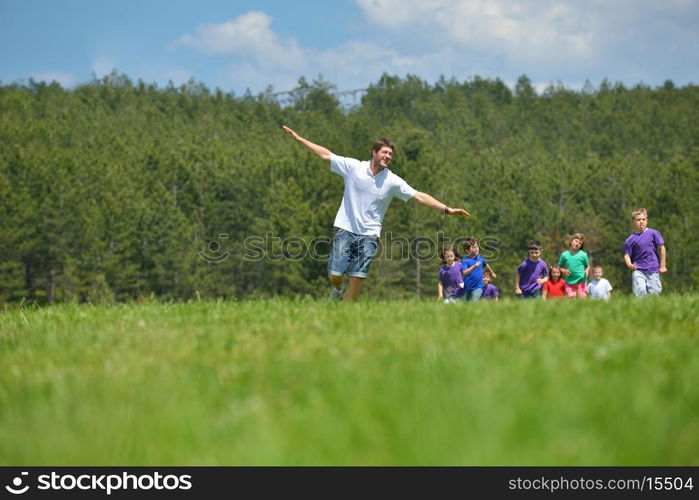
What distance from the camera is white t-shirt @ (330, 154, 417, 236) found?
11367 millimetres

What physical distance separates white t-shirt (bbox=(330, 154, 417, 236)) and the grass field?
477cm

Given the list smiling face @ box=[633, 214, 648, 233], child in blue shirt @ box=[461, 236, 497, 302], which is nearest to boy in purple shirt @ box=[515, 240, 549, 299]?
child in blue shirt @ box=[461, 236, 497, 302]

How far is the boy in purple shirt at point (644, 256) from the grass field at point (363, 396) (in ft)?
25.5

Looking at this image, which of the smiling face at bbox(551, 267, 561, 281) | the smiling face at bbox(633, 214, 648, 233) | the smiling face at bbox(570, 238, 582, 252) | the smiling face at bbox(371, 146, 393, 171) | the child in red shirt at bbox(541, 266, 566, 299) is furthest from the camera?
the child in red shirt at bbox(541, 266, 566, 299)

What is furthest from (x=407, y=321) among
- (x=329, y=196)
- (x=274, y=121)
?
(x=274, y=121)

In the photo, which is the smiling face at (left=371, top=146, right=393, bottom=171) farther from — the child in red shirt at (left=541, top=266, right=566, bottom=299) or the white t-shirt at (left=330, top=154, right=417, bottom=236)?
the child in red shirt at (left=541, top=266, right=566, bottom=299)

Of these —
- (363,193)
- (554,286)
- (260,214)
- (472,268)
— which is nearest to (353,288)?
(363,193)

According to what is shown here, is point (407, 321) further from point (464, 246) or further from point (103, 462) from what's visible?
point (464, 246)

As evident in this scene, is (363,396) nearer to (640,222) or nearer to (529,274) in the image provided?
(640,222)

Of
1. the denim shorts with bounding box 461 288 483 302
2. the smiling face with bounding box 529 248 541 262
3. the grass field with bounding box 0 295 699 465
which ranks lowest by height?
the denim shorts with bounding box 461 288 483 302

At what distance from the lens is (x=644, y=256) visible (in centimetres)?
1425

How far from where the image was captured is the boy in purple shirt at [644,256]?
46.4ft

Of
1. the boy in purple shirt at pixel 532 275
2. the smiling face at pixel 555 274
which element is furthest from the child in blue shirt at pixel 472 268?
the smiling face at pixel 555 274
